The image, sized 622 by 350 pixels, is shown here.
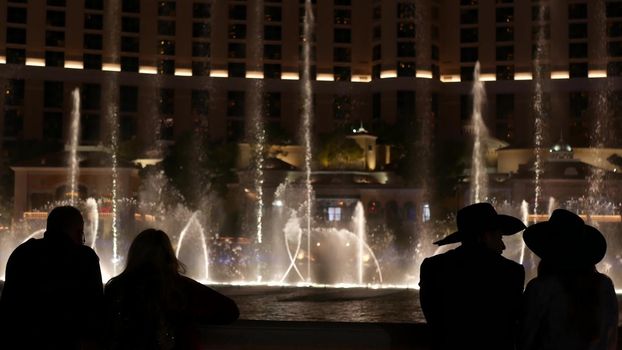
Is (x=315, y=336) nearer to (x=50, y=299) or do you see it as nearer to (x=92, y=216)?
(x=50, y=299)

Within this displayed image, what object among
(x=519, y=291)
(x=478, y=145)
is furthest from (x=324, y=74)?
(x=519, y=291)

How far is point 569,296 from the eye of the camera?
3.45 metres

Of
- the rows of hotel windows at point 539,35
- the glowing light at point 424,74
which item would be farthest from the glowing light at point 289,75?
the rows of hotel windows at point 539,35

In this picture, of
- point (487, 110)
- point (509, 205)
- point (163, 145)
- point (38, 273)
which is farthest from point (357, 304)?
point (487, 110)

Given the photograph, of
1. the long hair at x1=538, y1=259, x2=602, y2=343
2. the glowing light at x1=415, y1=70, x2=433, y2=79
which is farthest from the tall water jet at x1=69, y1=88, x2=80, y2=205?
the long hair at x1=538, y1=259, x2=602, y2=343

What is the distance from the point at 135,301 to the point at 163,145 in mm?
58427

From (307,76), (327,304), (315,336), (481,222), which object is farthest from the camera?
(307,76)

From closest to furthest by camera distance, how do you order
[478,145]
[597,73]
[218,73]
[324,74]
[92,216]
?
[92,216] → [478,145] → [597,73] → [218,73] → [324,74]

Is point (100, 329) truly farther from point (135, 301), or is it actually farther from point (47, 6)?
point (47, 6)

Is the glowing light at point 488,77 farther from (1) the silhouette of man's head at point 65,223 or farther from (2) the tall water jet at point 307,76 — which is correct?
(1) the silhouette of man's head at point 65,223

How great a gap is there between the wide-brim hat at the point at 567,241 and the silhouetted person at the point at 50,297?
6.42 ft

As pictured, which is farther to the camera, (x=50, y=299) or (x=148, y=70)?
(x=148, y=70)

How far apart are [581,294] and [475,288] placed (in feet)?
1.49

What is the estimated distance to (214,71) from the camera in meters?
65.4
